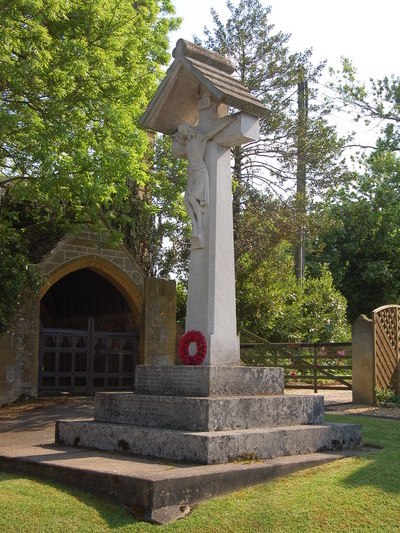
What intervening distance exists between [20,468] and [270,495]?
2.41 metres

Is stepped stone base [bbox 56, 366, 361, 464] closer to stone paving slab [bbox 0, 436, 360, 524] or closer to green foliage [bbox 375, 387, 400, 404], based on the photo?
stone paving slab [bbox 0, 436, 360, 524]

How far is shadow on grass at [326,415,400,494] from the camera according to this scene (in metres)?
5.87

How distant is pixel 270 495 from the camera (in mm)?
5496

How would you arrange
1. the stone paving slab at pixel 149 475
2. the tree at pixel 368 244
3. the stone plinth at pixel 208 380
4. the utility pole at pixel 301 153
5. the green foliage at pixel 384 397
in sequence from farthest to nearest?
the tree at pixel 368 244, the utility pole at pixel 301 153, the green foliage at pixel 384 397, the stone plinth at pixel 208 380, the stone paving slab at pixel 149 475

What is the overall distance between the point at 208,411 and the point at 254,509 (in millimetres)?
1372

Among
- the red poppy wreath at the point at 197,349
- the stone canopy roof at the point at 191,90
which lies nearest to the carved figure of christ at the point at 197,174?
the stone canopy roof at the point at 191,90

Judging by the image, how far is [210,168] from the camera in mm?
7973

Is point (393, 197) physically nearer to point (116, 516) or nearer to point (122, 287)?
point (122, 287)

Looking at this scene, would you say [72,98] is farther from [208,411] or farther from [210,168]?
[208,411]

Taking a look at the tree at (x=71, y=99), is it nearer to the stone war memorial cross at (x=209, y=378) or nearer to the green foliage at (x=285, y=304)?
the stone war memorial cross at (x=209, y=378)

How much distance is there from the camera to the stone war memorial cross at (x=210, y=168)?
7.59 meters

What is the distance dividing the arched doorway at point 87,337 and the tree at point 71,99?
8.53 ft

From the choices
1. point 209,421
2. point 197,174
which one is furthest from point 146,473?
point 197,174

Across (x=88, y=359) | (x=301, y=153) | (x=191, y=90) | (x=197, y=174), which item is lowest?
(x=88, y=359)
